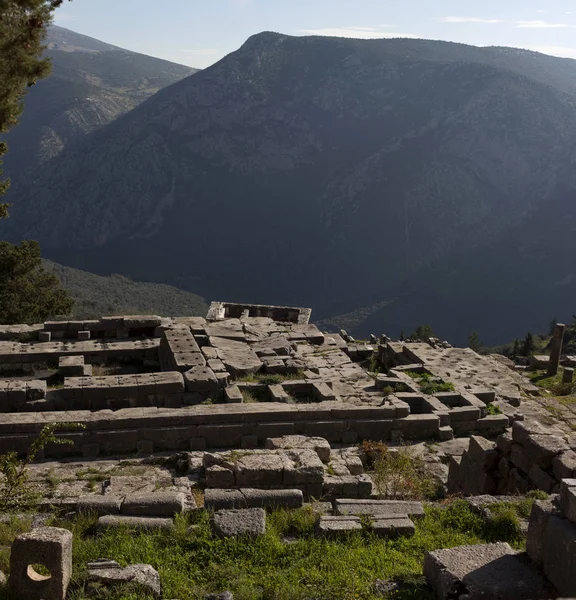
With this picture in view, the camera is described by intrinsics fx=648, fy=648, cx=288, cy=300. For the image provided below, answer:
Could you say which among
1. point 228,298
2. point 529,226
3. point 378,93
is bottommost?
point 228,298

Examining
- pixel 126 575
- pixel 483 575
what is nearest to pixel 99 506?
pixel 126 575

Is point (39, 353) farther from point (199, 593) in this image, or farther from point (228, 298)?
point (228, 298)

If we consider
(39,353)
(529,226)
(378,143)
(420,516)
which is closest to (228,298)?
(378,143)

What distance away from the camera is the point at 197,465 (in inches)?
477

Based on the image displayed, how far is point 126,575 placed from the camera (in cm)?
652

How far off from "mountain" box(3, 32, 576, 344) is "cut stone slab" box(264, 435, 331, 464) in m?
102

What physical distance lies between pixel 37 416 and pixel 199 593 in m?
8.01

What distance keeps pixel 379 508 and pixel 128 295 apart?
86.5 metres

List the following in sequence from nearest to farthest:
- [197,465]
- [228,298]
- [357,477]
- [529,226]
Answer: [357,477], [197,465], [228,298], [529,226]

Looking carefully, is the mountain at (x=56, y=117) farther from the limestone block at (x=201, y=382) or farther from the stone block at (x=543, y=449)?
the stone block at (x=543, y=449)

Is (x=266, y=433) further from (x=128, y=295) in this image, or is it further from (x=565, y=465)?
(x=128, y=295)

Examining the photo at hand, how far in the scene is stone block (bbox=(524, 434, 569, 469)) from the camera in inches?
408

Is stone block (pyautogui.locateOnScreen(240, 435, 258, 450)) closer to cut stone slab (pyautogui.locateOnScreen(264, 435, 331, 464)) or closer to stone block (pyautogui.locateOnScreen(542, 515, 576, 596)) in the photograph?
cut stone slab (pyautogui.locateOnScreen(264, 435, 331, 464))

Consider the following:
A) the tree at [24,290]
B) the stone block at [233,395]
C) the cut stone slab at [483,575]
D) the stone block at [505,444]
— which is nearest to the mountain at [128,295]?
the tree at [24,290]
